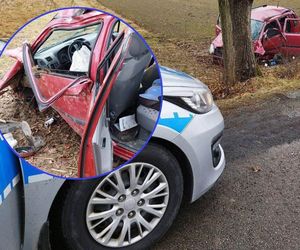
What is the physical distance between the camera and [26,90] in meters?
1.50

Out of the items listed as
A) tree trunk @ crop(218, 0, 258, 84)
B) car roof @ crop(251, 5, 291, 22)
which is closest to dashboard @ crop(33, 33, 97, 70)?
tree trunk @ crop(218, 0, 258, 84)

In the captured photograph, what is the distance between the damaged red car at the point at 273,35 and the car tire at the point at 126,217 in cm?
1047

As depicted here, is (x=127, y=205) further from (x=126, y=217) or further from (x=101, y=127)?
(x=101, y=127)

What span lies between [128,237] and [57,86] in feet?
5.96

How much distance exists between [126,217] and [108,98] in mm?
1617

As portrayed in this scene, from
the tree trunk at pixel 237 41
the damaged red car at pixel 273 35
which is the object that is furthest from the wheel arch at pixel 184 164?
the damaged red car at pixel 273 35

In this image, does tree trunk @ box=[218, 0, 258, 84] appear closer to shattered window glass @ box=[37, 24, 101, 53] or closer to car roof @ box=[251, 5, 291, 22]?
car roof @ box=[251, 5, 291, 22]

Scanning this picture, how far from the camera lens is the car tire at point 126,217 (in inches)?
106

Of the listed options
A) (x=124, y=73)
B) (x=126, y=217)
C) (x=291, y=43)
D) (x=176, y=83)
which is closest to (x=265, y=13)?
(x=291, y=43)

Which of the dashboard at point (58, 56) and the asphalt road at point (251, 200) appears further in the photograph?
the asphalt road at point (251, 200)

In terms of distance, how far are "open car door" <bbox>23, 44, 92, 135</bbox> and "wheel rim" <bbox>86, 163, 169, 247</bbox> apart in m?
1.25

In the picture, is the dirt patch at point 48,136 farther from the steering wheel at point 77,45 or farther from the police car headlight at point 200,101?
the police car headlight at point 200,101

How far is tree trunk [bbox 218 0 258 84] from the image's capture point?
8188 mm

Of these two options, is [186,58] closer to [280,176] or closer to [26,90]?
[280,176]
